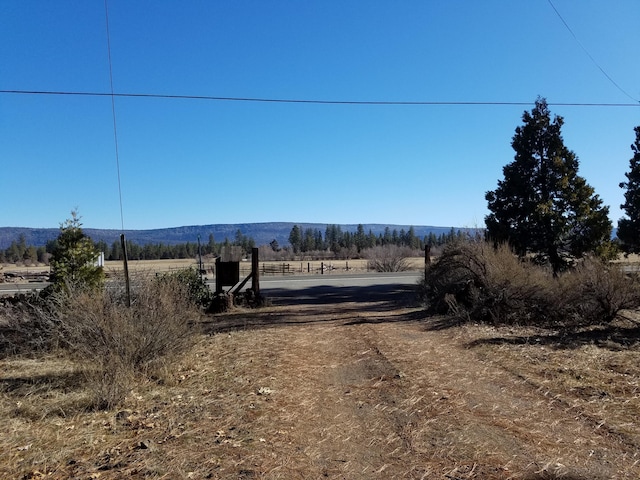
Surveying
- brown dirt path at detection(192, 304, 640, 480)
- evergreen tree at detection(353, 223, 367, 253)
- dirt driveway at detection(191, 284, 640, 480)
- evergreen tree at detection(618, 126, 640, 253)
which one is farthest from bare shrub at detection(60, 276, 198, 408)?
evergreen tree at detection(353, 223, 367, 253)

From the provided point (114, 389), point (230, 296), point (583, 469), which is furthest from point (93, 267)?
point (583, 469)

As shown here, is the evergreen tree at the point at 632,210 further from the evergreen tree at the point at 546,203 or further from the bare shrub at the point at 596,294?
the bare shrub at the point at 596,294

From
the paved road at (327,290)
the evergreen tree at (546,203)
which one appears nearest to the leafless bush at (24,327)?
the paved road at (327,290)

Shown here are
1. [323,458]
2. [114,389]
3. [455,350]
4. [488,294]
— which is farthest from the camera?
[488,294]

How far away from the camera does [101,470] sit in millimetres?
3635

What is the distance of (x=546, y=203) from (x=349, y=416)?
15.4m

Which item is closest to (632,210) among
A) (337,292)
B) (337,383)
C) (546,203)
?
(546,203)

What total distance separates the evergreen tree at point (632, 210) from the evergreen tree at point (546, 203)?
28.8ft

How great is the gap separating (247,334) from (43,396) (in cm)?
471

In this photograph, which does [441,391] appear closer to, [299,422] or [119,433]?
[299,422]

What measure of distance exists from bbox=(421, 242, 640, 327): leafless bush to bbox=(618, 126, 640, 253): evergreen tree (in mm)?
15308

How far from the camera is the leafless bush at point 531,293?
1002 centimetres

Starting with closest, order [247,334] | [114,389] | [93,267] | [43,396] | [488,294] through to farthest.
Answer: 1. [114,389]
2. [43,396]
3. [247,334]
4. [488,294]
5. [93,267]

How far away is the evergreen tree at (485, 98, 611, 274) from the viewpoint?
1706cm
